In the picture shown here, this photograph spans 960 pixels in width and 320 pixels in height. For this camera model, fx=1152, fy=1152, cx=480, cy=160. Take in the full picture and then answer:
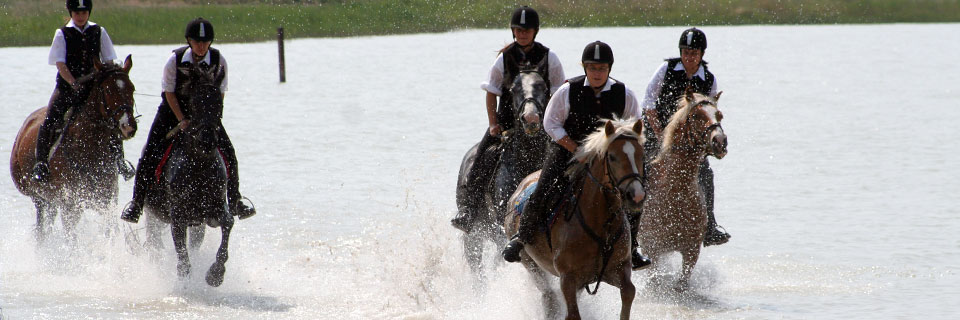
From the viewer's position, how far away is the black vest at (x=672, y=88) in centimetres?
970

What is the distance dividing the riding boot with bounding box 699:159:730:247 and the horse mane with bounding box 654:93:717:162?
74 cm

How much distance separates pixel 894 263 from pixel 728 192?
4859 millimetres

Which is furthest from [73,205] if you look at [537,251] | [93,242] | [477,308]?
[537,251]

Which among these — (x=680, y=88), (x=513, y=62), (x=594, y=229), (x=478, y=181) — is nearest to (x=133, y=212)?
(x=478, y=181)

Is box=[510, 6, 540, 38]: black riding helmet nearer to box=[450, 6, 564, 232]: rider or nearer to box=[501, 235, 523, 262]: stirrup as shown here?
box=[450, 6, 564, 232]: rider

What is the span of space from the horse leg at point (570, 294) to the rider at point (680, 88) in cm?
245

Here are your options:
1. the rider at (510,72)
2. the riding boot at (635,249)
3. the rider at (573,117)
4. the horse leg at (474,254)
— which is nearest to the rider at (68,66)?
the horse leg at (474,254)

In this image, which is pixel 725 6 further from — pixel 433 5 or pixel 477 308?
pixel 477 308

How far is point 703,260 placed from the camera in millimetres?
11273

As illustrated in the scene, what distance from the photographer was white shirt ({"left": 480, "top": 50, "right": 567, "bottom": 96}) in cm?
913

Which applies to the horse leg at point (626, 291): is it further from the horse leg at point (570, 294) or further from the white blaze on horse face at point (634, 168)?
the white blaze on horse face at point (634, 168)

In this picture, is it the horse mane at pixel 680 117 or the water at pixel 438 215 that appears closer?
the horse mane at pixel 680 117

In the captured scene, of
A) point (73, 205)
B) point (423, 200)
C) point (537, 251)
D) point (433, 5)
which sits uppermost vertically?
point (537, 251)

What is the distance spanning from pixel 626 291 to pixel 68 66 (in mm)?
6687
